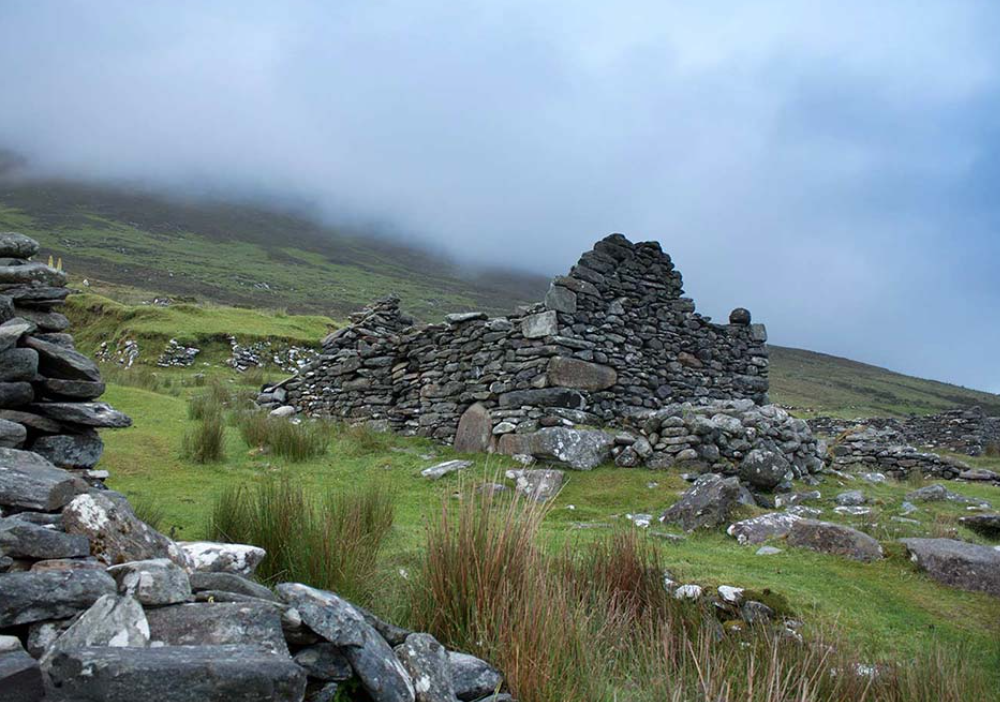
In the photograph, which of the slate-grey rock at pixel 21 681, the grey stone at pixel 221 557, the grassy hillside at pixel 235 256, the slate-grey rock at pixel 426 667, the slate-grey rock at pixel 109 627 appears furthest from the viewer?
the grassy hillside at pixel 235 256

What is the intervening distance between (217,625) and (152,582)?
0.29 m

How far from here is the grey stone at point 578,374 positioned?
11.0 m

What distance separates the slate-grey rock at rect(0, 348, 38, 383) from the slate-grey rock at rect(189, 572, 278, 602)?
9.90 feet

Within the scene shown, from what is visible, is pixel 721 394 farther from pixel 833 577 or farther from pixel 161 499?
pixel 161 499

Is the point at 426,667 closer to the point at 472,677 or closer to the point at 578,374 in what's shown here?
the point at 472,677

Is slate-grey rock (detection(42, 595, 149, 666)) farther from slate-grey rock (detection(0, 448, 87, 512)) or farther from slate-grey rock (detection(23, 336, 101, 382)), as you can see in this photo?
slate-grey rock (detection(23, 336, 101, 382))

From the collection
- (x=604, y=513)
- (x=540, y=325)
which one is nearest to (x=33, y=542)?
(x=604, y=513)

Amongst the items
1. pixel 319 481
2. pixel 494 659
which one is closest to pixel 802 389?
pixel 319 481

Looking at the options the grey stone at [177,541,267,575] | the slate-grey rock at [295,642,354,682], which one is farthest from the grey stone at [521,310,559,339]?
the slate-grey rock at [295,642,354,682]

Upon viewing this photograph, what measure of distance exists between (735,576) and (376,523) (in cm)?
286

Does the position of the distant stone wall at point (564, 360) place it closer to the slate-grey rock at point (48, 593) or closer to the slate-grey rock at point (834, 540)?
the slate-grey rock at point (834, 540)

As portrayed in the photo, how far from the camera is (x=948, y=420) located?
22812mm

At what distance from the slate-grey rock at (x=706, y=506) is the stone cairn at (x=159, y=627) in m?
4.99

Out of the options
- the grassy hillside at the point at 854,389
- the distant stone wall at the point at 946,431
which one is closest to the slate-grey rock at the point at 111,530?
the distant stone wall at the point at 946,431
